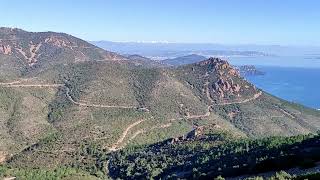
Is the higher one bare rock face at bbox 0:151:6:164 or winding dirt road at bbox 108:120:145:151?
winding dirt road at bbox 108:120:145:151

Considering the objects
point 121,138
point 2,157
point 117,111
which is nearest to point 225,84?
point 117,111

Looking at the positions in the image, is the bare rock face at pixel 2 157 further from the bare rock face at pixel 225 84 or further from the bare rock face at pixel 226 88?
the bare rock face at pixel 226 88

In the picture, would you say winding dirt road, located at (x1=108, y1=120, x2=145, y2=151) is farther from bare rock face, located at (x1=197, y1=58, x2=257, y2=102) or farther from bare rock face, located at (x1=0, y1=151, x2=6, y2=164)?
bare rock face, located at (x1=197, y1=58, x2=257, y2=102)

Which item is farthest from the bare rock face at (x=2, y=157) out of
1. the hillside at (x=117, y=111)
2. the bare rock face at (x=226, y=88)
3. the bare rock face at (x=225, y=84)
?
the bare rock face at (x=226, y=88)

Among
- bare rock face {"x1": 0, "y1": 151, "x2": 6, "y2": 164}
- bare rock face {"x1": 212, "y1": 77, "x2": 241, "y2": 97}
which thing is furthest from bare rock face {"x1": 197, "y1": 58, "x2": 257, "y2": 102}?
bare rock face {"x1": 0, "y1": 151, "x2": 6, "y2": 164}

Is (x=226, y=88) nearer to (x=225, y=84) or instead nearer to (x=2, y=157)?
(x=225, y=84)

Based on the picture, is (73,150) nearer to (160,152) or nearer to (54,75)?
(160,152)

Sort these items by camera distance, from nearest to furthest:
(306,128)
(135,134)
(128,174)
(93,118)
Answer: (128,174), (135,134), (93,118), (306,128)

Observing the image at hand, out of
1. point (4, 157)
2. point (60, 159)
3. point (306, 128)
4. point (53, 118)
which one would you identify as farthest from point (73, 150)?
point (306, 128)

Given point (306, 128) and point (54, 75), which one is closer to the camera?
point (306, 128)
